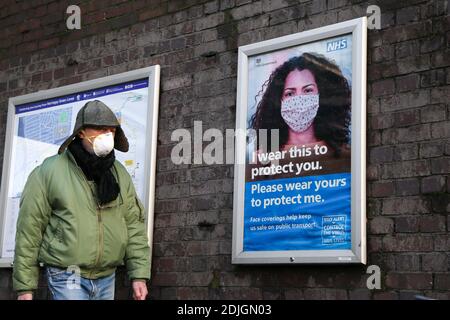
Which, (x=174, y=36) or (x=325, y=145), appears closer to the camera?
(x=325, y=145)

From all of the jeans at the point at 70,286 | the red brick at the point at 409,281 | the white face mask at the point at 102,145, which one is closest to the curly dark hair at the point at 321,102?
the red brick at the point at 409,281

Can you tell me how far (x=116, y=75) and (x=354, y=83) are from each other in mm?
2510

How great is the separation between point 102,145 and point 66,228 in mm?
601

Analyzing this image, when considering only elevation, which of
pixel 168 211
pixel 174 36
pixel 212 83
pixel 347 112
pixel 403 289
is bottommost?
pixel 403 289

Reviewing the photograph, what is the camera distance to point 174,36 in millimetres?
7266

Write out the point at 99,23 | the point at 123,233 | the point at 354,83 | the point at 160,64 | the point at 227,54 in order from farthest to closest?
the point at 99,23 → the point at 160,64 → the point at 227,54 → the point at 354,83 → the point at 123,233

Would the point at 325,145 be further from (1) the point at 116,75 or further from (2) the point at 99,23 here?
(2) the point at 99,23

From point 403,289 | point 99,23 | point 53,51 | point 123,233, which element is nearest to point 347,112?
point 403,289

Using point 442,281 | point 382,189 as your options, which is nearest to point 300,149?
point 382,189

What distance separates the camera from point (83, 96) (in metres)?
7.74

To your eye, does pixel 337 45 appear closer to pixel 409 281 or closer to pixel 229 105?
pixel 229 105

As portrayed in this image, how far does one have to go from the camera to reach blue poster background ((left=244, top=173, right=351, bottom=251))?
5.80m

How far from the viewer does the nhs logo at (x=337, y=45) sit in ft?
19.9

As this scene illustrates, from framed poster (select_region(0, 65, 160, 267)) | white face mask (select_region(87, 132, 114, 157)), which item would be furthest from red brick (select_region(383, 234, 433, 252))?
framed poster (select_region(0, 65, 160, 267))
